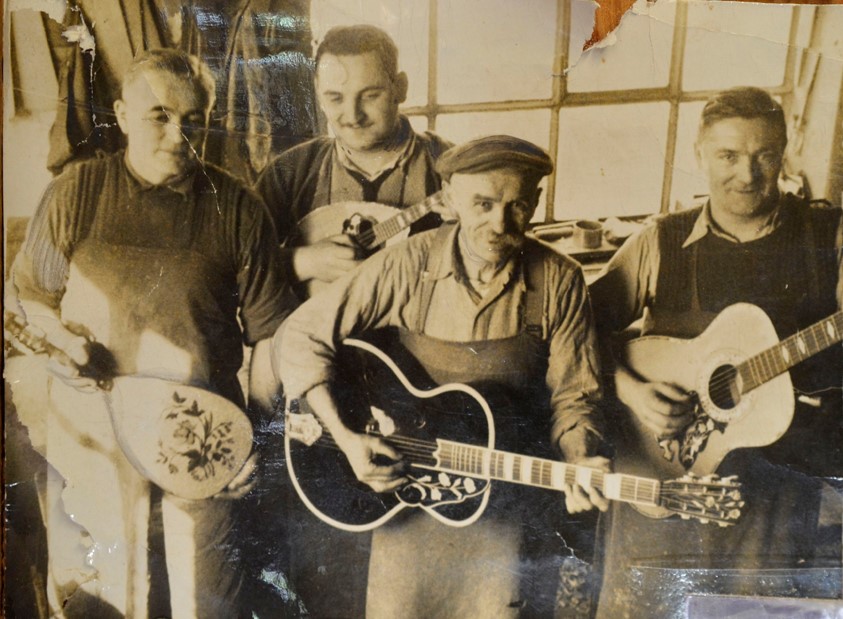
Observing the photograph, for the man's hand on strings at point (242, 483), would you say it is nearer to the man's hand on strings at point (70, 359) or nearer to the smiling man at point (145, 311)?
the smiling man at point (145, 311)

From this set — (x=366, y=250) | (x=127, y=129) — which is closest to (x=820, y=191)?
(x=366, y=250)

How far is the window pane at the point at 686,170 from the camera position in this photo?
1.75 m

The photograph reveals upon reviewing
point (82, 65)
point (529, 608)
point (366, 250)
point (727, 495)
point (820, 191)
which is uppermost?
point (82, 65)

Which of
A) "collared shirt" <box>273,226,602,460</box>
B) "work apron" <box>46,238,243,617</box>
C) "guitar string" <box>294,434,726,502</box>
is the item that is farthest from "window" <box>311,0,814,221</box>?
"work apron" <box>46,238,243,617</box>

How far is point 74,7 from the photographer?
69.8 inches

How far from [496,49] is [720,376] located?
0.99 metres

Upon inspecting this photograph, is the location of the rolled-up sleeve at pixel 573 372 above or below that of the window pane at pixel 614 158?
below

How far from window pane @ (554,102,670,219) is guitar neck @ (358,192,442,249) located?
0.34 metres

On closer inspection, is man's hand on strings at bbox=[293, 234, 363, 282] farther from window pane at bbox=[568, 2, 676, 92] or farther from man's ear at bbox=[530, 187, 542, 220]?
window pane at bbox=[568, 2, 676, 92]

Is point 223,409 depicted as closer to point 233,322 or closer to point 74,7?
point 233,322

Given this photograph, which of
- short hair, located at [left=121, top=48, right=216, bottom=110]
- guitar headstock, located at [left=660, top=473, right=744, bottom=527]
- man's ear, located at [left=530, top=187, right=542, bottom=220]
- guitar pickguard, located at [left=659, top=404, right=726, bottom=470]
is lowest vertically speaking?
guitar headstock, located at [left=660, top=473, right=744, bottom=527]

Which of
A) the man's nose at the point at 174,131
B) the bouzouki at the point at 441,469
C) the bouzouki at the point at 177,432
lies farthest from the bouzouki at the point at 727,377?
the man's nose at the point at 174,131

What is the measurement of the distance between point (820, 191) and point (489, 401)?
0.99m

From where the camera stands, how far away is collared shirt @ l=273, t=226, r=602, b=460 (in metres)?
1.71
